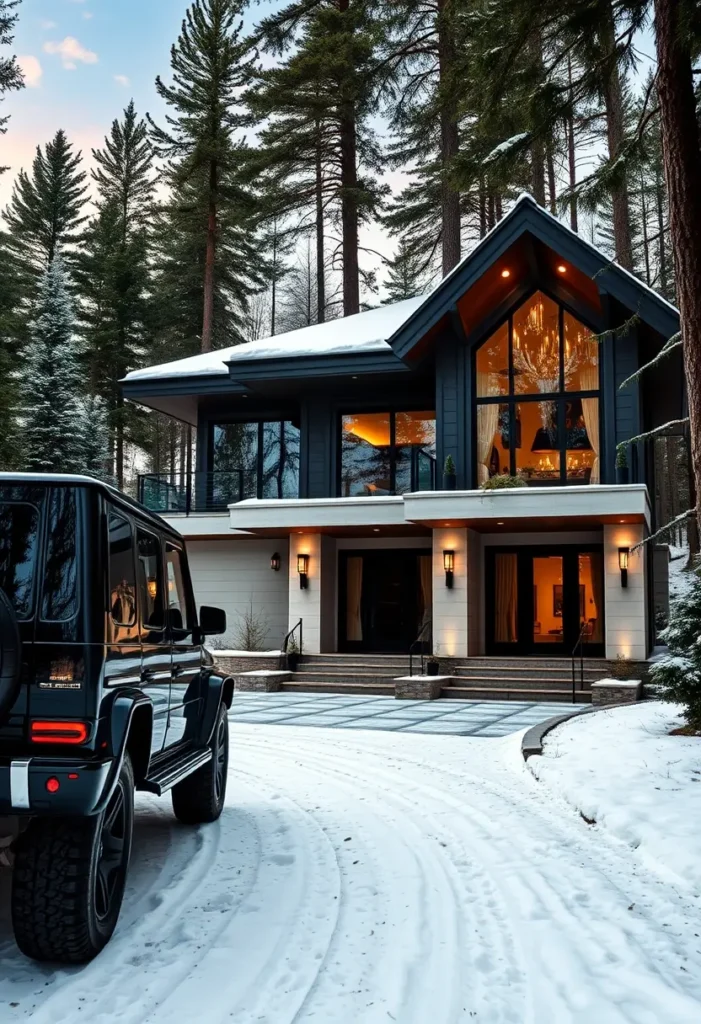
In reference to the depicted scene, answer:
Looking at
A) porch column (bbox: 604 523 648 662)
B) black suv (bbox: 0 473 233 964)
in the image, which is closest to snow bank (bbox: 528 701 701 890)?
black suv (bbox: 0 473 233 964)

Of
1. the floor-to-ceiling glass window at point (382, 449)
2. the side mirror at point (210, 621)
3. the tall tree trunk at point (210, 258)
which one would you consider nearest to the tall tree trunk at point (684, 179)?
the side mirror at point (210, 621)

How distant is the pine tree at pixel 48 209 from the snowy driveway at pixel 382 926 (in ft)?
114

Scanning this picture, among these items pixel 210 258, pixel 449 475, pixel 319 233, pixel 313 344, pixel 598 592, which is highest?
pixel 319 233

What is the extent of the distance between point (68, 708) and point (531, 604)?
16.3 meters

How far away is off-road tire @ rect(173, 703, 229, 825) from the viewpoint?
5602 millimetres

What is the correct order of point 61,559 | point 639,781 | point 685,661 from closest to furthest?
point 61,559, point 639,781, point 685,661

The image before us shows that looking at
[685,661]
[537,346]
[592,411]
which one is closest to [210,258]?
[537,346]

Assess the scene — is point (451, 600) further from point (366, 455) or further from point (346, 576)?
point (366, 455)

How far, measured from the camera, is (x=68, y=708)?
11.1 ft

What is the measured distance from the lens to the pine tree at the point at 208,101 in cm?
2891

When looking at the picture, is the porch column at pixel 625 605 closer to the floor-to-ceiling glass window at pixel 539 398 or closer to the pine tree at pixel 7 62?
the floor-to-ceiling glass window at pixel 539 398

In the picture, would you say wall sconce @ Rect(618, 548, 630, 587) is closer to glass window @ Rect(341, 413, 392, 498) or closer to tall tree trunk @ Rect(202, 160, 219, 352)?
glass window @ Rect(341, 413, 392, 498)

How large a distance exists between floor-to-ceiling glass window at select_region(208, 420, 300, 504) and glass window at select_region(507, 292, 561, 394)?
5.99m

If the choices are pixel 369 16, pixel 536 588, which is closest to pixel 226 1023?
pixel 536 588
